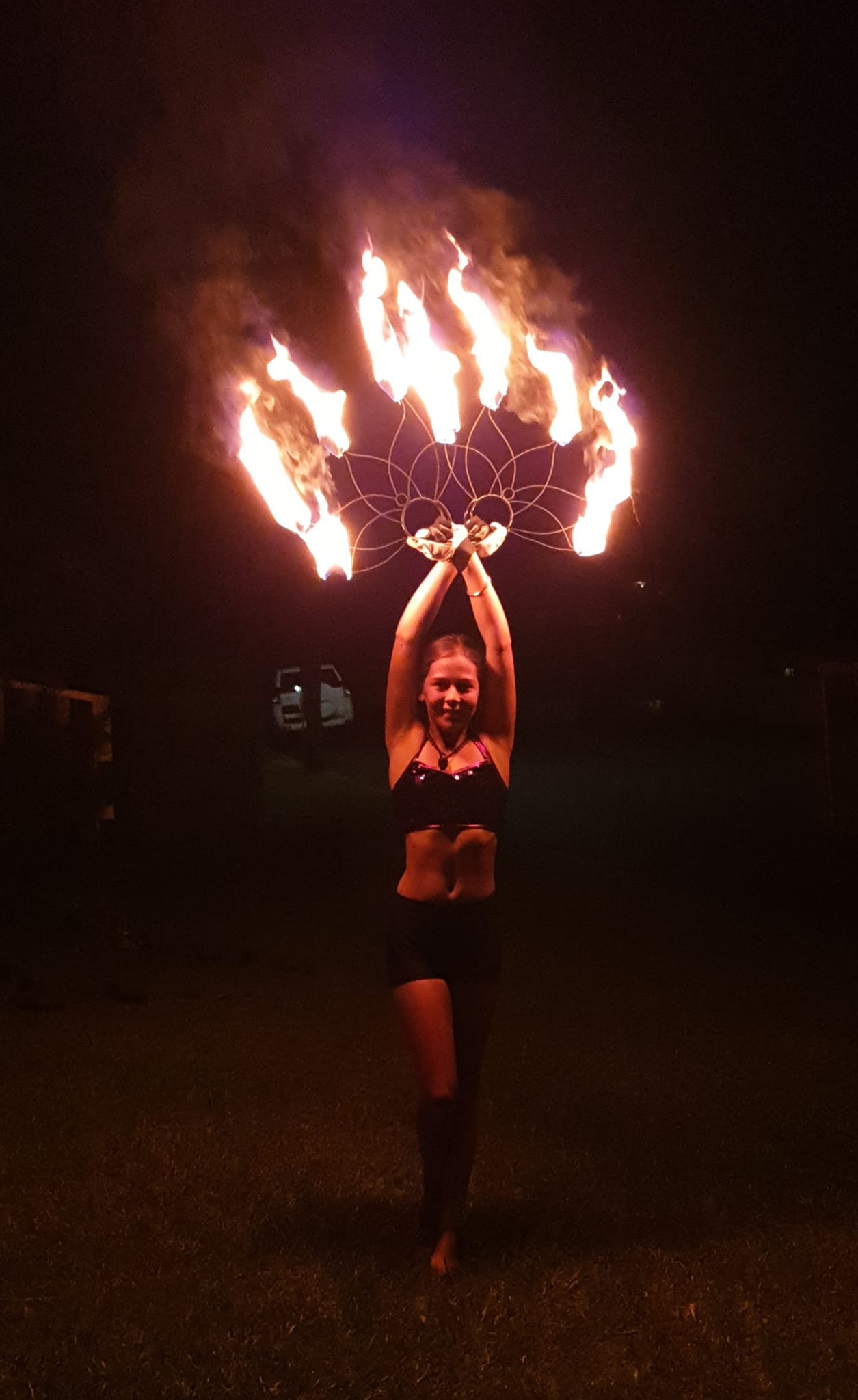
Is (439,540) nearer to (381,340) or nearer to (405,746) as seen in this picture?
(405,746)

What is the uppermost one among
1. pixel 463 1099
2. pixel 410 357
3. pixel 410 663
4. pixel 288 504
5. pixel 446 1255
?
pixel 410 357

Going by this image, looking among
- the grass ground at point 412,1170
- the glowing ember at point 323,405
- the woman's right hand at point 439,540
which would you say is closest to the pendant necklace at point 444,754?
the woman's right hand at point 439,540

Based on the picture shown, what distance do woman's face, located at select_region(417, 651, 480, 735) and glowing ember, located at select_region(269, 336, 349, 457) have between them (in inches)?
42.5

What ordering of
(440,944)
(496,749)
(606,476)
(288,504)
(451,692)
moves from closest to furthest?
(440,944)
(451,692)
(496,749)
(288,504)
(606,476)

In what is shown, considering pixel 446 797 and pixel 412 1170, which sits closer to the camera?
pixel 446 797

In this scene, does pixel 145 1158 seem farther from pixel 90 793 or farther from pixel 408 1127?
pixel 90 793

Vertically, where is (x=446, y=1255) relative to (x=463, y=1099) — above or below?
below

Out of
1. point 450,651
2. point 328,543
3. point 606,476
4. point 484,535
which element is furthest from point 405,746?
point 606,476

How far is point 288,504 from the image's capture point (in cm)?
489

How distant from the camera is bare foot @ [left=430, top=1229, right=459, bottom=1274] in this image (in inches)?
164

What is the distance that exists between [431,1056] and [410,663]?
127 centimetres

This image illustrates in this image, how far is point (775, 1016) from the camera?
7.66m

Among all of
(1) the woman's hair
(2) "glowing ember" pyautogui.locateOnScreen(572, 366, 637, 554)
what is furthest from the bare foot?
(2) "glowing ember" pyautogui.locateOnScreen(572, 366, 637, 554)

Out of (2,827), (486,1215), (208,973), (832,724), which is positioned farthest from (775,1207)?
(832,724)
